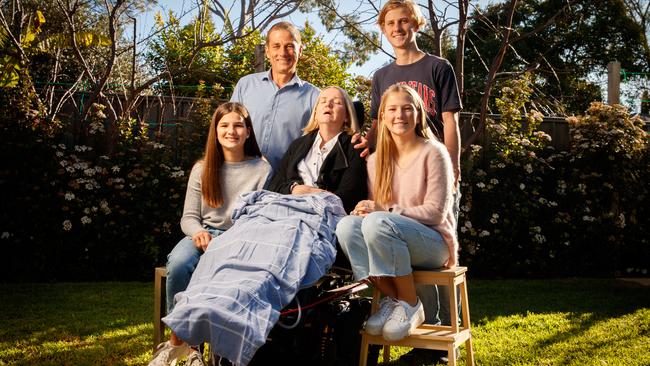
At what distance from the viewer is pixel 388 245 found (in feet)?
9.04

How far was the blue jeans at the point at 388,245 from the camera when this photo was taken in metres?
2.76

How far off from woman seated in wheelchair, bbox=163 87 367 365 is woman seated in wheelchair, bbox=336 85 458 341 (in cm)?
14

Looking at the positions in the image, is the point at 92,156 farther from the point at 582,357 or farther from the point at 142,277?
the point at 582,357

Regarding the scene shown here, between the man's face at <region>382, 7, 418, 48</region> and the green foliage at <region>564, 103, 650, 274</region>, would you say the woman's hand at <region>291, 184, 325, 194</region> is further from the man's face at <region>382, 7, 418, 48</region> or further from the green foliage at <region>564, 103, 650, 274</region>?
the green foliage at <region>564, 103, 650, 274</region>

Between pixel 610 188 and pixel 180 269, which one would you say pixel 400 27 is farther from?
pixel 610 188

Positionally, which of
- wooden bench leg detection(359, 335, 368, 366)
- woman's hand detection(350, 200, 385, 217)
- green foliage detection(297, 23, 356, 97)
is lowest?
wooden bench leg detection(359, 335, 368, 366)

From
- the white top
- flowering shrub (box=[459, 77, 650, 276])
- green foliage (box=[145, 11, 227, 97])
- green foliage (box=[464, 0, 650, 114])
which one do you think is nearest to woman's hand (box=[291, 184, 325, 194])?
the white top

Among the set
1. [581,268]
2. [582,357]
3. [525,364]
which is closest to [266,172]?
[525,364]

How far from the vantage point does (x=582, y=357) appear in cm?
361

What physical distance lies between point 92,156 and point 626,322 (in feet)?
15.2

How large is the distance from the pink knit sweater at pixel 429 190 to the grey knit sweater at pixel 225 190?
0.78 metres

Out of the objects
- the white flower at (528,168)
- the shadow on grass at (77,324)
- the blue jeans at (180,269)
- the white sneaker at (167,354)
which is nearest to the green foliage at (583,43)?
the white flower at (528,168)

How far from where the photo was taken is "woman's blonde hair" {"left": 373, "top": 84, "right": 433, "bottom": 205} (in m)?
3.07

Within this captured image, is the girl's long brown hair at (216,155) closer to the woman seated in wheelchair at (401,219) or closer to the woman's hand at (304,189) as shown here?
the woman's hand at (304,189)
